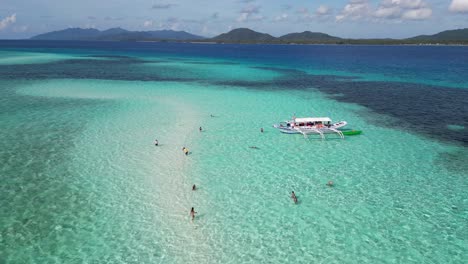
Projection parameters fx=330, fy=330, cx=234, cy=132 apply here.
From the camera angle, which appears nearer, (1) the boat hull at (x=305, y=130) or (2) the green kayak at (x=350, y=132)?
(1) the boat hull at (x=305, y=130)

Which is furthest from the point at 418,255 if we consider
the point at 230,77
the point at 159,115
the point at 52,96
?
the point at 230,77

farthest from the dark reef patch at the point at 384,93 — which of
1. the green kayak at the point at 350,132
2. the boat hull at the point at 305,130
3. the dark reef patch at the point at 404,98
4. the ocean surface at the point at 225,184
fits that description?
the boat hull at the point at 305,130

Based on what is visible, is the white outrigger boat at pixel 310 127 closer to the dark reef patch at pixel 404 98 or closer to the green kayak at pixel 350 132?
the green kayak at pixel 350 132

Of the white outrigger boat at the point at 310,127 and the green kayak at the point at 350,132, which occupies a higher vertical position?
the white outrigger boat at the point at 310,127

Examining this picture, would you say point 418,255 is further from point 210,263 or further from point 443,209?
point 210,263

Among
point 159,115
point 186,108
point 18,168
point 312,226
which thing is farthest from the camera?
point 186,108

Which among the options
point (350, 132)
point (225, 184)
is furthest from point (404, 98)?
point (225, 184)

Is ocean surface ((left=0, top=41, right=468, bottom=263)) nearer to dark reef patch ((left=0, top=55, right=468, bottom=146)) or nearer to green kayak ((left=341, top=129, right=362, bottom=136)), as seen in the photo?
dark reef patch ((left=0, top=55, right=468, bottom=146))

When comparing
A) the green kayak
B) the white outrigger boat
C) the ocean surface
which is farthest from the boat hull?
the ocean surface
